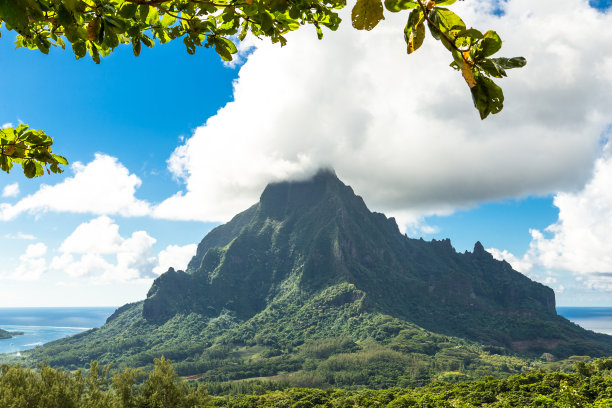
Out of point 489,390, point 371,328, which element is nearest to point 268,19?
point 489,390

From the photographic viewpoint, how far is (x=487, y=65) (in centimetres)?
115

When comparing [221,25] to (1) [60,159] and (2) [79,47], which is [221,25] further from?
(1) [60,159]

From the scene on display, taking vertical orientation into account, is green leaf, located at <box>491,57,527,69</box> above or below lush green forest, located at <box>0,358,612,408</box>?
above

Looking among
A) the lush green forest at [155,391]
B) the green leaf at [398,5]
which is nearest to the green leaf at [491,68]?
the green leaf at [398,5]

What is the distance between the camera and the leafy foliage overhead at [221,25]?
1.15m

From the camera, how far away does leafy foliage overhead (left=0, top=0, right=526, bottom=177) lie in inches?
45.3

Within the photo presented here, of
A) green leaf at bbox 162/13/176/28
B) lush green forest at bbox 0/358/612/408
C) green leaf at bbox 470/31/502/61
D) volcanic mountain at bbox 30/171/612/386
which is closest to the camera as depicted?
green leaf at bbox 470/31/502/61

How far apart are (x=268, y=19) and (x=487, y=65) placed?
1.24 meters

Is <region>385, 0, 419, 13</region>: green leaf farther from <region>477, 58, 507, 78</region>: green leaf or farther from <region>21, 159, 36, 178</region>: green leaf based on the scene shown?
<region>21, 159, 36, 178</region>: green leaf

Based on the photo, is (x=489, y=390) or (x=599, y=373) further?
(x=599, y=373)

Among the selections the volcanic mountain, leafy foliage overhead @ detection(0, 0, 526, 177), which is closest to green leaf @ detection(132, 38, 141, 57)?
leafy foliage overhead @ detection(0, 0, 526, 177)

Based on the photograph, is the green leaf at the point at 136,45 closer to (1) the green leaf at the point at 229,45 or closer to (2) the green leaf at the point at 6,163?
(1) the green leaf at the point at 229,45

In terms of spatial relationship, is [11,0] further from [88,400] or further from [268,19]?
[88,400]

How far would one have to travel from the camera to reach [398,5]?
1.23 metres
